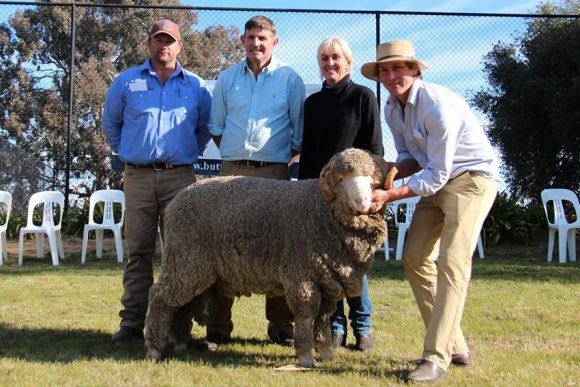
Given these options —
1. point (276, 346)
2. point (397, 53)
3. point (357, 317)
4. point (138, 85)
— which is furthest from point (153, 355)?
point (397, 53)

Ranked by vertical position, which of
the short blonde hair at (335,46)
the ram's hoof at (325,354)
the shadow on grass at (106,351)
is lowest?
the shadow on grass at (106,351)

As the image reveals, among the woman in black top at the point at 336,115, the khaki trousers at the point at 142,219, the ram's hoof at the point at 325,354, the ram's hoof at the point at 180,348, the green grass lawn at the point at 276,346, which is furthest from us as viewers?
the khaki trousers at the point at 142,219

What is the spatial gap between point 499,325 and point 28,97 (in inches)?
772

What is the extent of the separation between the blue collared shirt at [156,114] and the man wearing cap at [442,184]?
155 cm

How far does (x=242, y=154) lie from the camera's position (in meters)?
4.70

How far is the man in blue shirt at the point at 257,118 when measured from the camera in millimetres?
4668

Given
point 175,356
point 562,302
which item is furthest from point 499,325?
point 175,356

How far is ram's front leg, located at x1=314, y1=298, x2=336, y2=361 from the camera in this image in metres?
4.17

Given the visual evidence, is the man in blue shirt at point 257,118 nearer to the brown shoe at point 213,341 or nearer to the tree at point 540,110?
the brown shoe at point 213,341

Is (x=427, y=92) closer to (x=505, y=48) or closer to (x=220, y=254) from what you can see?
(x=220, y=254)

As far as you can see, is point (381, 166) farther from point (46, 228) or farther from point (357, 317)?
point (46, 228)

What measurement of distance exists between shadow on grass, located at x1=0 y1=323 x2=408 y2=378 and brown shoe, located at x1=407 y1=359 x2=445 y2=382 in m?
0.17

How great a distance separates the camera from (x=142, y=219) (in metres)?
4.91

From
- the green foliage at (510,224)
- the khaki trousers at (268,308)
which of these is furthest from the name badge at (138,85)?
the green foliage at (510,224)
